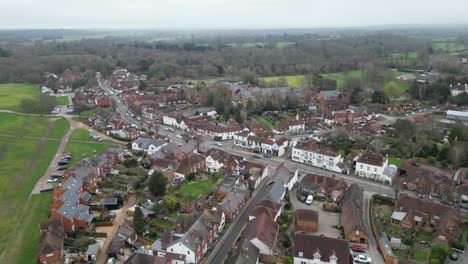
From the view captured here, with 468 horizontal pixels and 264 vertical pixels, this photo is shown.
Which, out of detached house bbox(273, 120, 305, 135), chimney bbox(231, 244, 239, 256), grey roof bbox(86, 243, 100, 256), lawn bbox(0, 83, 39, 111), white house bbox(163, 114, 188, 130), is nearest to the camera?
chimney bbox(231, 244, 239, 256)

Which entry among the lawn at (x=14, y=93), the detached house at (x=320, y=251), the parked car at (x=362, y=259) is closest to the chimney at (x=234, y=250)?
the detached house at (x=320, y=251)

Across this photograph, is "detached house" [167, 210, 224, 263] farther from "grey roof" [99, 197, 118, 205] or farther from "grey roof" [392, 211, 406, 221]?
"grey roof" [392, 211, 406, 221]

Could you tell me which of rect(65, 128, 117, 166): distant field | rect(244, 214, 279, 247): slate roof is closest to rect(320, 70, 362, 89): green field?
rect(65, 128, 117, 166): distant field

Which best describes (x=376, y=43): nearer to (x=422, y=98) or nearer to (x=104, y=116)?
(x=422, y=98)

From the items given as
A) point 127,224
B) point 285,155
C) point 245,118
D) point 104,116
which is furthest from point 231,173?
point 104,116

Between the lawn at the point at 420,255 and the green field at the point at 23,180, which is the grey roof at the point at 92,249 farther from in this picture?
the lawn at the point at 420,255

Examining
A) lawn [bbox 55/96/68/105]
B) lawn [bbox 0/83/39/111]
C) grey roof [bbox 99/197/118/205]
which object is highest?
grey roof [bbox 99/197/118/205]

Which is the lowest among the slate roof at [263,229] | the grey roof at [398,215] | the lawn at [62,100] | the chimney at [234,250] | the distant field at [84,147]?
the lawn at [62,100]
